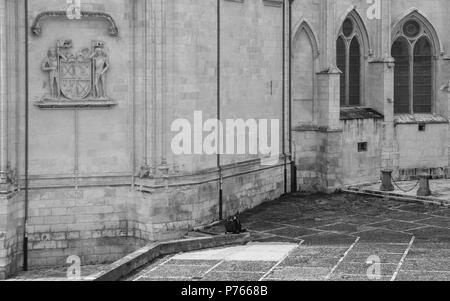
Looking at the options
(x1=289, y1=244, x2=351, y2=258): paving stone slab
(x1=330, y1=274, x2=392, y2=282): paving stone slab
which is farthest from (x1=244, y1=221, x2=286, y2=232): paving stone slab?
(x1=330, y1=274, x2=392, y2=282): paving stone slab

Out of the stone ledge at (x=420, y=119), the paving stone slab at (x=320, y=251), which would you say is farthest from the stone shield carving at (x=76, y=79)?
the stone ledge at (x=420, y=119)

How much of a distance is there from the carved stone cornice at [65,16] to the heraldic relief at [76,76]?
1.88 feet

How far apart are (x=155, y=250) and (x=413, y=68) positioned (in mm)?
18094

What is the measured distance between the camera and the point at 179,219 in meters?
26.4

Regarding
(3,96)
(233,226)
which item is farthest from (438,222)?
(3,96)

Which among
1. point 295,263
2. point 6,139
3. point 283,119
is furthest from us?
point 283,119

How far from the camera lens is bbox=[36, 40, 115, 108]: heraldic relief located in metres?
25.4

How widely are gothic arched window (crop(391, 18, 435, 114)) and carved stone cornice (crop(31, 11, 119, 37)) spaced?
49.6 feet

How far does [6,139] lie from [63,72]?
8.60 ft

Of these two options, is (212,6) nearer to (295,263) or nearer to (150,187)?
(150,187)

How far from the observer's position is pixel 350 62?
117 feet

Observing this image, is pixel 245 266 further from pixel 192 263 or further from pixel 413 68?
pixel 413 68

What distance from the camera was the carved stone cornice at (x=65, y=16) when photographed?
2516cm
